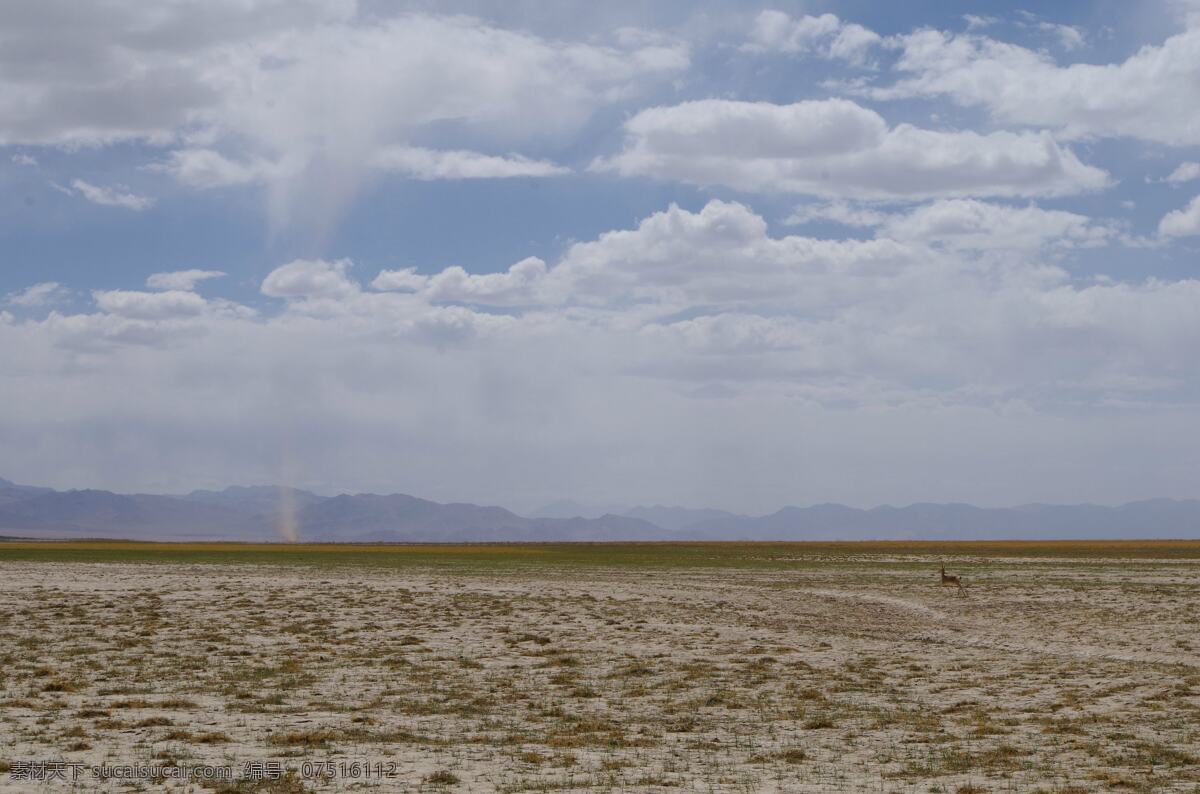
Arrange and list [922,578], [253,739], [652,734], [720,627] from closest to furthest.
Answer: [253,739], [652,734], [720,627], [922,578]

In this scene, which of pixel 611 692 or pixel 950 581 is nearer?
pixel 611 692

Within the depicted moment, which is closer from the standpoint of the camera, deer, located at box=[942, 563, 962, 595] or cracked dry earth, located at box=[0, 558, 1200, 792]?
cracked dry earth, located at box=[0, 558, 1200, 792]

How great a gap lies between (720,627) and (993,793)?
19.9 meters

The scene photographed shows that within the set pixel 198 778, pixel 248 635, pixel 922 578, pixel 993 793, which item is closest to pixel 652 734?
pixel 993 793

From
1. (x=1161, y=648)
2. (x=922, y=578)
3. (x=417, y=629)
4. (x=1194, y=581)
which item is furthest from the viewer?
(x=922, y=578)

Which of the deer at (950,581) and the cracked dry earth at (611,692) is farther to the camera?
the deer at (950,581)

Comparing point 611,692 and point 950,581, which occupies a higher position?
point 611,692

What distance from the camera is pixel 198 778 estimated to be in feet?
40.9

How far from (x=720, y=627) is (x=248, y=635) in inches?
490

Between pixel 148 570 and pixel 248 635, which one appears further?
pixel 148 570

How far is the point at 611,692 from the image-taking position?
1969 centimetres

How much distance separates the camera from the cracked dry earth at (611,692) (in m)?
13.4

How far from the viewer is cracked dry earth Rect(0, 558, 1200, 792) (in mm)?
13438

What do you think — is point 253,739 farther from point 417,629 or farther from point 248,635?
point 417,629
